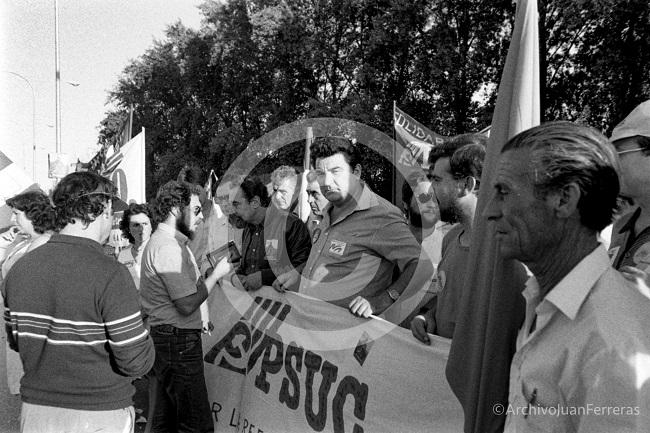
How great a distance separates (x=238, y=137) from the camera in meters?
26.1

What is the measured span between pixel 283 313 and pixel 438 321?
117 cm

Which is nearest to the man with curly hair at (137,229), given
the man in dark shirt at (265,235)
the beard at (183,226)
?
the man in dark shirt at (265,235)

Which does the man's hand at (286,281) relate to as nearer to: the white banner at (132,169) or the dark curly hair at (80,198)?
the dark curly hair at (80,198)

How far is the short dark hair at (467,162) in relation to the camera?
269 cm

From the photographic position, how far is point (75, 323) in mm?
2361

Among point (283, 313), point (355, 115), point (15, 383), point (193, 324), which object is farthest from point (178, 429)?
point (355, 115)

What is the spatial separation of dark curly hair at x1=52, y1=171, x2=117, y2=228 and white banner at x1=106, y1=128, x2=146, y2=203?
4834 mm

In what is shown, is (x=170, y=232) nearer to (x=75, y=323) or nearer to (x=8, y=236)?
(x=75, y=323)

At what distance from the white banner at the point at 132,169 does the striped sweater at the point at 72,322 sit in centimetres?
501

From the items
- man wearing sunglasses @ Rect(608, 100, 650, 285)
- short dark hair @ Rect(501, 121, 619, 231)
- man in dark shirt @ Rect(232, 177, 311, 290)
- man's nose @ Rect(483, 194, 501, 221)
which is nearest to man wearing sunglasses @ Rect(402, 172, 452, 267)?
man in dark shirt @ Rect(232, 177, 311, 290)

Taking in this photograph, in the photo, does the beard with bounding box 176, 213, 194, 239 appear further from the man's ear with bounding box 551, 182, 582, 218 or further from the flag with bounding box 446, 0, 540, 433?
the man's ear with bounding box 551, 182, 582, 218

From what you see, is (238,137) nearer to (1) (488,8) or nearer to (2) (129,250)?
(1) (488,8)

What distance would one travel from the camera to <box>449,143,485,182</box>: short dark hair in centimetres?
269

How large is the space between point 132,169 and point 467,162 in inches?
225
